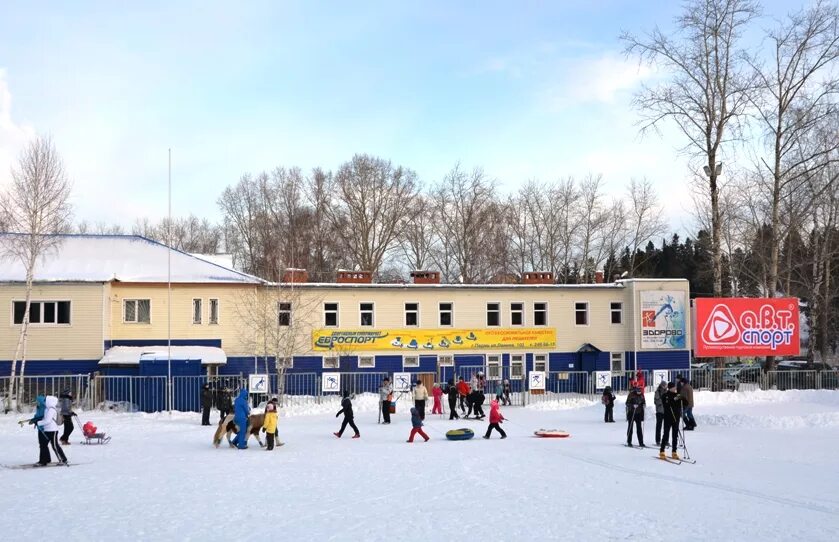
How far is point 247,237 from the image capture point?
250 ft

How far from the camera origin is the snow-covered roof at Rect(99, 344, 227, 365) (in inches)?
1344

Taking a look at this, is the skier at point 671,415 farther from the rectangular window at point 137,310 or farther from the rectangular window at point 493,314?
the rectangular window at point 137,310

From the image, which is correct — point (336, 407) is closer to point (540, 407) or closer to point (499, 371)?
point (540, 407)

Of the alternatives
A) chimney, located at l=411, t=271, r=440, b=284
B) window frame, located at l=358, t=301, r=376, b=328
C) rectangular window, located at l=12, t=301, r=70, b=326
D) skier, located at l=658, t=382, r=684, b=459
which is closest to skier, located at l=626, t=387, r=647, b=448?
skier, located at l=658, t=382, r=684, b=459

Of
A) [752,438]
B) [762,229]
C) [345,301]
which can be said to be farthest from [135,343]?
[762,229]

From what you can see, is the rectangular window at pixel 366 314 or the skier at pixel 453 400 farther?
the rectangular window at pixel 366 314

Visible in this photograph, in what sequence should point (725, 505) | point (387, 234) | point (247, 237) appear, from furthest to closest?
point (247, 237) → point (387, 234) → point (725, 505)

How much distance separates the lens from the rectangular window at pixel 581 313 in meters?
43.3

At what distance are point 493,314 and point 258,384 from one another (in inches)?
618

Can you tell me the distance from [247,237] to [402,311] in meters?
38.7

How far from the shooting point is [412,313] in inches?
1635

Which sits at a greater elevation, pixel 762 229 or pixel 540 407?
pixel 762 229

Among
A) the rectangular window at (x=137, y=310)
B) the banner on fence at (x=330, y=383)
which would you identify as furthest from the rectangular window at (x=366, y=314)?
the rectangular window at (x=137, y=310)

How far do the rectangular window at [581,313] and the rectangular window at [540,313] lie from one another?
164 centimetres
